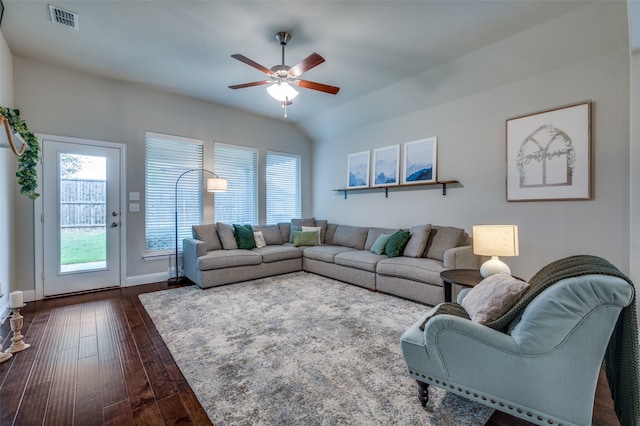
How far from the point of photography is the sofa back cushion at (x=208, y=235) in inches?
180

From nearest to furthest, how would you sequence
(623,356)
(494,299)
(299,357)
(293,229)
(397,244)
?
(623,356)
(494,299)
(299,357)
(397,244)
(293,229)

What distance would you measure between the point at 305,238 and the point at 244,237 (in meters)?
1.14

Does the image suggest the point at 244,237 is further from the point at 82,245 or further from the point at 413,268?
the point at 413,268

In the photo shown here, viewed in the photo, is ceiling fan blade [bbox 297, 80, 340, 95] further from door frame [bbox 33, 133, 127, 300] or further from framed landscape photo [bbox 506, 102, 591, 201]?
door frame [bbox 33, 133, 127, 300]

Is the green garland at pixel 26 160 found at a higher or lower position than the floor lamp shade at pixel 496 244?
higher

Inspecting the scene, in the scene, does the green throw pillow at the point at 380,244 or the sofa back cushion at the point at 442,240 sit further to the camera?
the green throw pillow at the point at 380,244

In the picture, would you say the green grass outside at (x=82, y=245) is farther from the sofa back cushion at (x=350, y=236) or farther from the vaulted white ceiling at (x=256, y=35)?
→ the sofa back cushion at (x=350, y=236)

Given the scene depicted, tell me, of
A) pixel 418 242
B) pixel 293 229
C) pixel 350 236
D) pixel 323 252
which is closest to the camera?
pixel 418 242

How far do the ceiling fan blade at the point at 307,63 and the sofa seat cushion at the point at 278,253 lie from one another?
2.82m

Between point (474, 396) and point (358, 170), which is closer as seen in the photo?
point (474, 396)

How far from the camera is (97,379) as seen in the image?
1.95 m

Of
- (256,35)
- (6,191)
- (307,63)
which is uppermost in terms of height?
(256,35)

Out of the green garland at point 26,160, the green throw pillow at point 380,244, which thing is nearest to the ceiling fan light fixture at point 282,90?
the green garland at point 26,160

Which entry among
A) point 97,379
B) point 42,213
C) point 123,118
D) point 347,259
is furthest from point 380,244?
point 42,213
